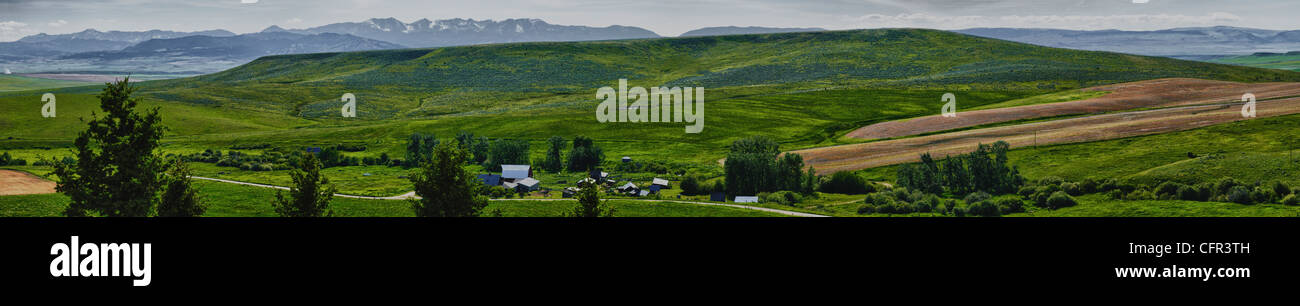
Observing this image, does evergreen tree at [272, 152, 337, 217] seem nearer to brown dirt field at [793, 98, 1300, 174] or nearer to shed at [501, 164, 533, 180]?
shed at [501, 164, 533, 180]

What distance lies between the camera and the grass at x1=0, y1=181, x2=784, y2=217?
190 feet

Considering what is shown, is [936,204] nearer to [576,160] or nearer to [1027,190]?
[1027,190]

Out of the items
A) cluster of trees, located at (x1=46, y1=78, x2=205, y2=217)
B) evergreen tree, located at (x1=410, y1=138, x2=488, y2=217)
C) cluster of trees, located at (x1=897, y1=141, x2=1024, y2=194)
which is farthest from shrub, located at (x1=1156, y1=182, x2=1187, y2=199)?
cluster of trees, located at (x1=46, y1=78, x2=205, y2=217)

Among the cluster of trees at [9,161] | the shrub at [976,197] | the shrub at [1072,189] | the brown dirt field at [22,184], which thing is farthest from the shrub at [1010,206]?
the cluster of trees at [9,161]

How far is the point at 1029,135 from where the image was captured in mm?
100812

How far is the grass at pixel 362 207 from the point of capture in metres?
57.9

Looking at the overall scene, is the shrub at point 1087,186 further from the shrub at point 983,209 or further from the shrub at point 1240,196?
the shrub at point 983,209

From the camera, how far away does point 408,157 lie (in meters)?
111

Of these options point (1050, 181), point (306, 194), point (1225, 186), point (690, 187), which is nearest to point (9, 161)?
point (306, 194)

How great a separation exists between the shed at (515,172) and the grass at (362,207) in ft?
67.4
